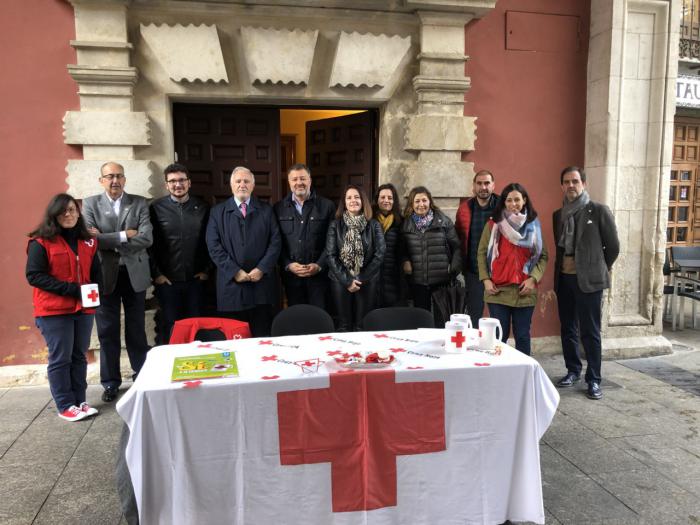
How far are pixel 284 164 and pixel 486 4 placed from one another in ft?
12.4

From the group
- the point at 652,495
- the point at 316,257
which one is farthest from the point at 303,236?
the point at 652,495

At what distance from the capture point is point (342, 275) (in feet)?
12.8

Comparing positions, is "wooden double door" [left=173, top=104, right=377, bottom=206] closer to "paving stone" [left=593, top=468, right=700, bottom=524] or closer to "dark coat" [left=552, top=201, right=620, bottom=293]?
"dark coat" [left=552, top=201, right=620, bottom=293]

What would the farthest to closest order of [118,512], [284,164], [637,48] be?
[284,164]
[637,48]
[118,512]

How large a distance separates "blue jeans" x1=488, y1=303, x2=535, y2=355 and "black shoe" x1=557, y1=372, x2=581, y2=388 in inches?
22.9

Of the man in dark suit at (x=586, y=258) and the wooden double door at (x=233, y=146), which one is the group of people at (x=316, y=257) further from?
the wooden double door at (x=233, y=146)

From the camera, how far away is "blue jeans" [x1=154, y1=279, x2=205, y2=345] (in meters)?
4.11

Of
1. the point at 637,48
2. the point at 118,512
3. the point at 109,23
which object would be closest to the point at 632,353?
the point at 637,48

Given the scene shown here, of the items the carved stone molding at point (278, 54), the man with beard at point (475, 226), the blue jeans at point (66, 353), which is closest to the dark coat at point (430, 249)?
the man with beard at point (475, 226)

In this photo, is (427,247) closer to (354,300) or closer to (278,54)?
(354,300)

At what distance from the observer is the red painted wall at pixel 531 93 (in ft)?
15.6

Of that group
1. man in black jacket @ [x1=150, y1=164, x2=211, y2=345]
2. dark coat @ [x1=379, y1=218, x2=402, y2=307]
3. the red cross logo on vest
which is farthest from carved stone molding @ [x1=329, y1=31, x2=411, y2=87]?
the red cross logo on vest

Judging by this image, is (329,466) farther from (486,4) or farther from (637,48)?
(637,48)

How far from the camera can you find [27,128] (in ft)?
13.5
